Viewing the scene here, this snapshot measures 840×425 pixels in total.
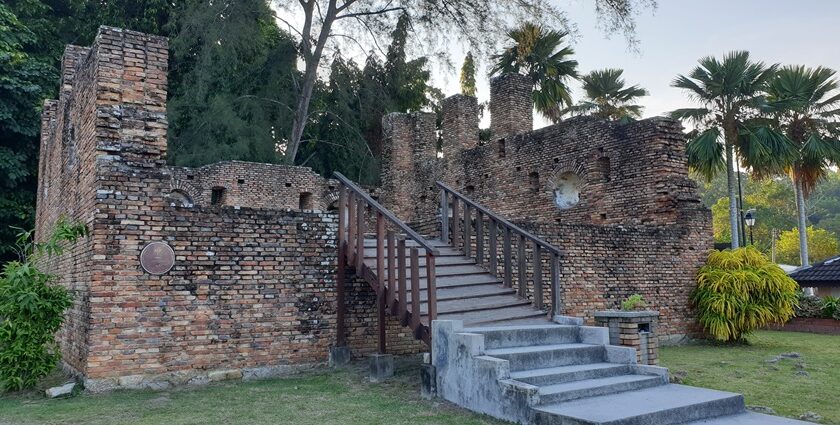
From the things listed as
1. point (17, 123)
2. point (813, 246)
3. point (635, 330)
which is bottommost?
point (635, 330)

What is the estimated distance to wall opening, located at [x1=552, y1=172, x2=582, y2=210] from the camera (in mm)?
14555

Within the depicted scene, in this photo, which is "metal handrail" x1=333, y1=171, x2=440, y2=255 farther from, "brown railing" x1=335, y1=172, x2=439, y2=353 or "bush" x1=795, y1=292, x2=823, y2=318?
"bush" x1=795, y1=292, x2=823, y2=318

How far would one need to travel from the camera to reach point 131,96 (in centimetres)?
743

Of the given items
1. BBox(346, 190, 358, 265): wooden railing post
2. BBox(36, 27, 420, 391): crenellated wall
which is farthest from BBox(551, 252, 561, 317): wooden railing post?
BBox(36, 27, 420, 391): crenellated wall

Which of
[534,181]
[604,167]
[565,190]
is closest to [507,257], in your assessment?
[604,167]

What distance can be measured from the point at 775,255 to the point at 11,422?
1829 inches

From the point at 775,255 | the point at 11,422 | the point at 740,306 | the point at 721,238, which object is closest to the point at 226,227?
the point at 11,422

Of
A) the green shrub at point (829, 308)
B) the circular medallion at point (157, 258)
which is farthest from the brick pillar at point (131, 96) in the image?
the green shrub at point (829, 308)

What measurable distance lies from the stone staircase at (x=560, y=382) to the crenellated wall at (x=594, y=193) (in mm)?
3723

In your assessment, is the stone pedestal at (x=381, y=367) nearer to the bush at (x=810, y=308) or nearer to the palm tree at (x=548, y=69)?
the bush at (x=810, y=308)

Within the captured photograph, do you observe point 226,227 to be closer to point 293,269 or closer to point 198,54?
point 293,269

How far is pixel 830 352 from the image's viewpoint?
10055 millimetres

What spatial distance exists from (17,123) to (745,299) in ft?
57.2

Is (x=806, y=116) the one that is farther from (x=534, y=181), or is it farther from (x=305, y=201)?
(x=305, y=201)
